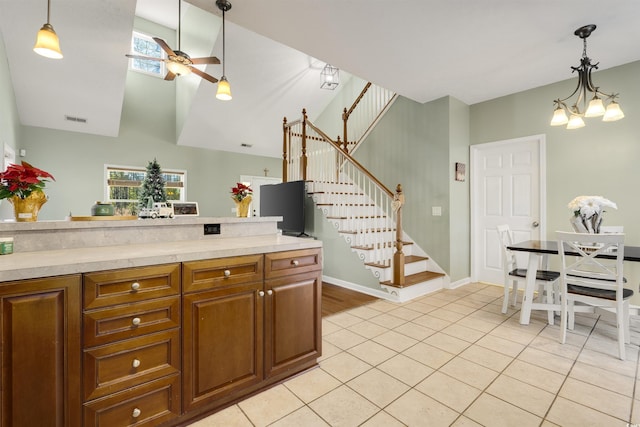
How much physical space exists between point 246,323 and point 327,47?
2767 millimetres

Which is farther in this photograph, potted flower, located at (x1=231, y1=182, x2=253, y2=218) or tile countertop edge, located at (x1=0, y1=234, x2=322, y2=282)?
potted flower, located at (x1=231, y1=182, x2=253, y2=218)

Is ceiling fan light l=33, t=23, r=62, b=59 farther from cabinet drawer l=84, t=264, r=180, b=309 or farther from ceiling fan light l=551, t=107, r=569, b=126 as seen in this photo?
ceiling fan light l=551, t=107, r=569, b=126

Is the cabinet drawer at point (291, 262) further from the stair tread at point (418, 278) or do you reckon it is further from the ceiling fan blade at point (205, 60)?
the ceiling fan blade at point (205, 60)

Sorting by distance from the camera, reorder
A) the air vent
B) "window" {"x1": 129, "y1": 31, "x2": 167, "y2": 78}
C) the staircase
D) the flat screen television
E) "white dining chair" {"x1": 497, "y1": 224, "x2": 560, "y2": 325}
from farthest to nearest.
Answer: "window" {"x1": 129, "y1": 31, "x2": 167, "y2": 78} < the air vent < the flat screen television < the staircase < "white dining chair" {"x1": 497, "y1": 224, "x2": 560, "y2": 325}

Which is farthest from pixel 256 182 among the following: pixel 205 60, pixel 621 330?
pixel 621 330

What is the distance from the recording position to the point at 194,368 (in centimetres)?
161

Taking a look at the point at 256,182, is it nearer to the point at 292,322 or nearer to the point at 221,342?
the point at 292,322

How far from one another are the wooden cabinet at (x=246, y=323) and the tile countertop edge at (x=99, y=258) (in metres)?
0.06

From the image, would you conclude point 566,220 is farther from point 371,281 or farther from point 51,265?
point 51,265

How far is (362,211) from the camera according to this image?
16.3 feet

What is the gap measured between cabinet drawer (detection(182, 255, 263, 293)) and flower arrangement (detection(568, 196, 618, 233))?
3.14m

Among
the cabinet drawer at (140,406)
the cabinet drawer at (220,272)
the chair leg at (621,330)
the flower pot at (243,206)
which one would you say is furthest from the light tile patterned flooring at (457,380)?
the flower pot at (243,206)

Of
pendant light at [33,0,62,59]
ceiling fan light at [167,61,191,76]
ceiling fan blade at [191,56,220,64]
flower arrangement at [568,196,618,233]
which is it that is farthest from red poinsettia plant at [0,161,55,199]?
flower arrangement at [568,196,618,233]

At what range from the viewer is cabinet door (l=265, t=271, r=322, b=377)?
1.93 meters
